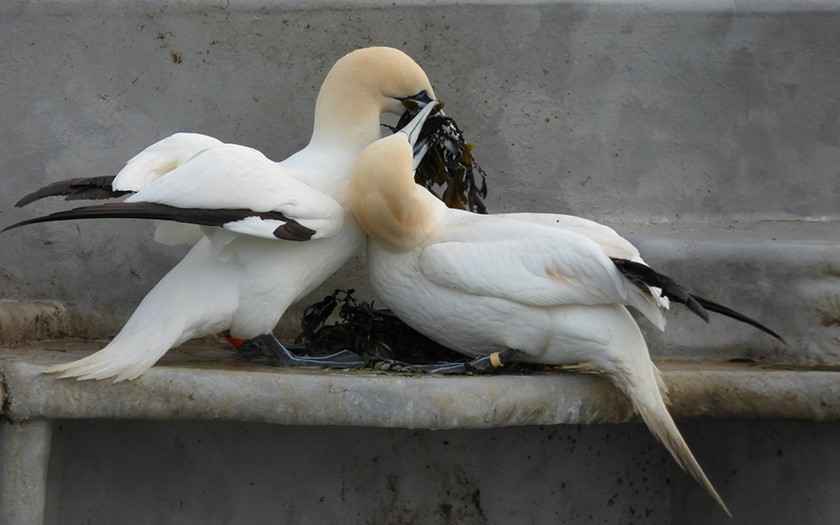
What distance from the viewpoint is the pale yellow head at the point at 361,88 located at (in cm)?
384

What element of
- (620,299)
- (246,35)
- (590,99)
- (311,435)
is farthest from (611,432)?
(246,35)

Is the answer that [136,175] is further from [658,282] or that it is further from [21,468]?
[658,282]

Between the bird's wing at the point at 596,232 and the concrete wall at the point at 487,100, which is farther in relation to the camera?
the concrete wall at the point at 487,100

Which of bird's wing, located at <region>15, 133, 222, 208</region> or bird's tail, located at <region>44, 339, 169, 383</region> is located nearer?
bird's tail, located at <region>44, 339, 169, 383</region>

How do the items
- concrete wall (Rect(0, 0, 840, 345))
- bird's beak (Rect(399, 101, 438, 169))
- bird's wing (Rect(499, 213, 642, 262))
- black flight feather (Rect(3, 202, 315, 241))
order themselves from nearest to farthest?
black flight feather (Rect(3, 202, 315, 241))
bird's wing (Rect(499, 213, 642, 262))
bird's beak (Rect(399, 101, 438, 169))
concrete wall (Rect(0, 0, 840, 345))

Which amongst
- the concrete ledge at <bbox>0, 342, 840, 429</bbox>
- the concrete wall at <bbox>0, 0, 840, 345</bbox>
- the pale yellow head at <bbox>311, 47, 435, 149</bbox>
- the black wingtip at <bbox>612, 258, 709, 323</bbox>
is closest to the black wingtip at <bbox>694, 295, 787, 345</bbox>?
the black wingtip at <bbox>612, 258, 709, 323</bbox>

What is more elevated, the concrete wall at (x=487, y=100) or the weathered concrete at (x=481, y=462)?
the concrete wall at (x=487, y=100)

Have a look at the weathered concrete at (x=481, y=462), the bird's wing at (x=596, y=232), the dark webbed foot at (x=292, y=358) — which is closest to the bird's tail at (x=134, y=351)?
the weathered concrete at (x=481, y=462)

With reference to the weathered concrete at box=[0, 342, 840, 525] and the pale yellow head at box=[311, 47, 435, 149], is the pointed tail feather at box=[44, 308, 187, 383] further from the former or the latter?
the pale yellow head at box=[311, 47, 435, 149]

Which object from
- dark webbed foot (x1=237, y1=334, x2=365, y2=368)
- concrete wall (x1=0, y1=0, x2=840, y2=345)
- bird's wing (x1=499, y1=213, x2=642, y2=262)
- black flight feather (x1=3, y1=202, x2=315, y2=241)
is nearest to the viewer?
black flight feather (x1=3, y1=202, x2=315, y2=241)

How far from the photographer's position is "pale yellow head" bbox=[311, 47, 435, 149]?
384 centimetres

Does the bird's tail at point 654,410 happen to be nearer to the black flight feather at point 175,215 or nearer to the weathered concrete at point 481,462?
the weathered concrete at point 481,462

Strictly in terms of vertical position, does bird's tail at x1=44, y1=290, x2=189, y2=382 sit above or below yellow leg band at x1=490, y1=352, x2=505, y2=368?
above

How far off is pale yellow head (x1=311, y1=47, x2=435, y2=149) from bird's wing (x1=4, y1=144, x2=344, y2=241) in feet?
1.27
